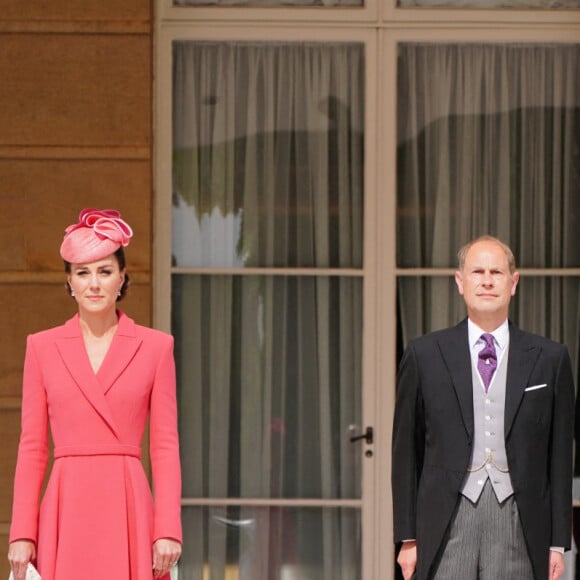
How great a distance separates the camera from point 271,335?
7652mm

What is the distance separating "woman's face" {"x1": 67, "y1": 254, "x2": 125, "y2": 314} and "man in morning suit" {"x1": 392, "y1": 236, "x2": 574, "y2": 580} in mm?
1055

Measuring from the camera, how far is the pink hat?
523 centimetres

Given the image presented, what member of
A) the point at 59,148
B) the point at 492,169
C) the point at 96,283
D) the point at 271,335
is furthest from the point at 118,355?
the point at 492,169

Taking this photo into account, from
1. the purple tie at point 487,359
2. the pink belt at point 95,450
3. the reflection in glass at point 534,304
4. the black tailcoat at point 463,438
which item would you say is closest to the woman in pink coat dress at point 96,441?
the pink belt at point 95,450

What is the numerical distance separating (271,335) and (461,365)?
2478mm

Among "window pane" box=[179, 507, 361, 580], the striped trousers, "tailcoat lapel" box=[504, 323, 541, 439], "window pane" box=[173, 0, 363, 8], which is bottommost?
"window pane" box=[179, 507, 361, 580]

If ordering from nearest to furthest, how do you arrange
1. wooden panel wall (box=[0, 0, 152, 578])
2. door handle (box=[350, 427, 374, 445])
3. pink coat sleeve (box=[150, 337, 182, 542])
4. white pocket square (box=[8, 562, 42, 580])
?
white pocket square (box=[8, 562, 42, 580])
pink coat sleeve (box=[150, 337, 182, 542])
wooden panel wall (box=[0, 0, 152, 578])
door handle (box=[350, 427, 374, 445])

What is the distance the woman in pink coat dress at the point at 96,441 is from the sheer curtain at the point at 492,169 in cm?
261

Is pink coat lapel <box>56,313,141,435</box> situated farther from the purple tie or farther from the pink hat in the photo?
the purple tie

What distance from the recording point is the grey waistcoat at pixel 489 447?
517 centimetres

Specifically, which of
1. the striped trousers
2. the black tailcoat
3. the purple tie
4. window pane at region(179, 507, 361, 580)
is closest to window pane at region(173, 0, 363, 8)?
window pane at region(179, 507, 361, 580)

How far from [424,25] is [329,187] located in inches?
36.7

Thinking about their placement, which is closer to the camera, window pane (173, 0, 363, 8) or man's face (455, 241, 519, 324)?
man's face (455, 241, 519, 324)

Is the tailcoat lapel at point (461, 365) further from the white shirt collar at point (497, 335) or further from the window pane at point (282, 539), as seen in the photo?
the window pane at point (282, 539)
